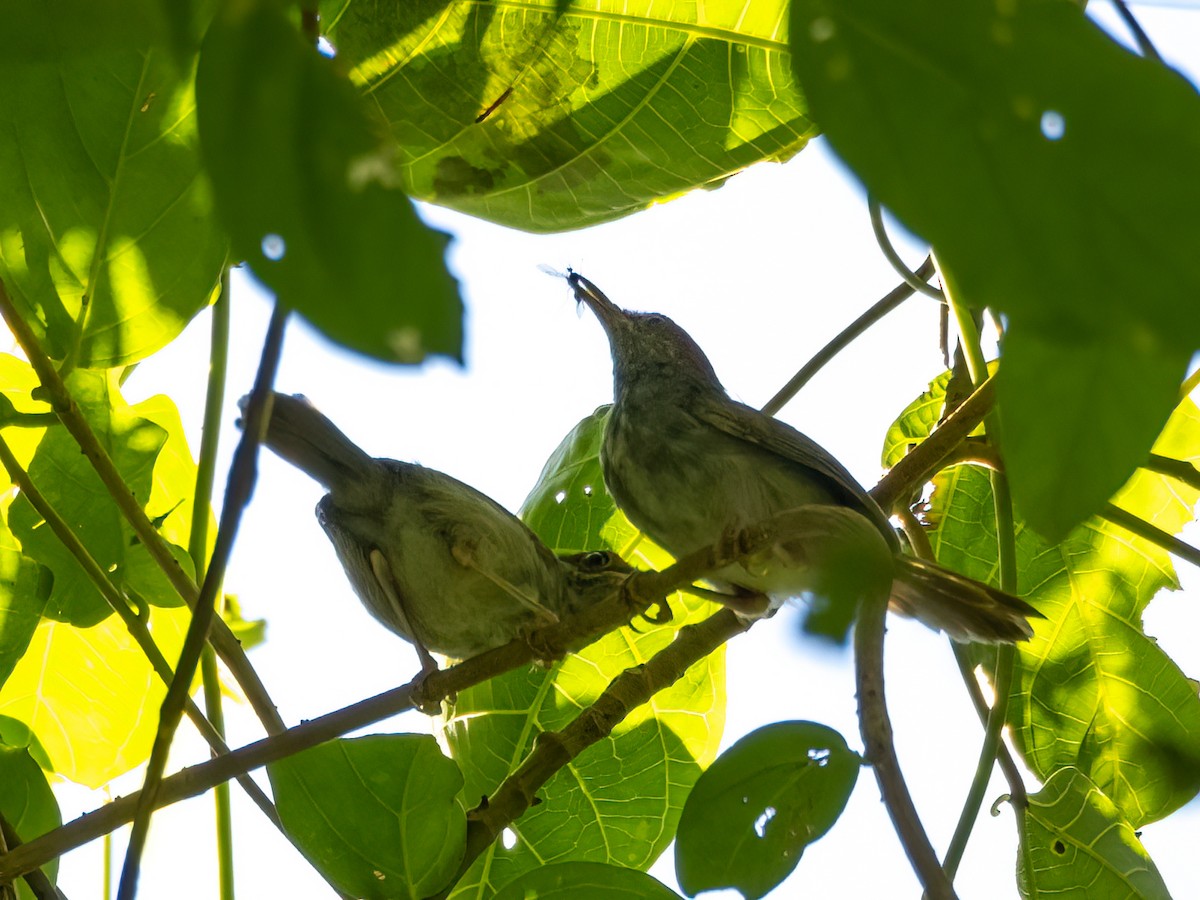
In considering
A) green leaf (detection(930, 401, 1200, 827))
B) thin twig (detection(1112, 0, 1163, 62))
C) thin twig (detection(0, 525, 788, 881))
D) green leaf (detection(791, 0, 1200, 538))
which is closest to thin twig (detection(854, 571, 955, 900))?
green leaf (detection(791, 0, 1200, 538))

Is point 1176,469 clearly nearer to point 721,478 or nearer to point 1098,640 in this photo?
point 1098,640

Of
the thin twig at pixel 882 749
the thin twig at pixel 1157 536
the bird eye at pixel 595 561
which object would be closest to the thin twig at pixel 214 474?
the bird eye at pixel 595 561

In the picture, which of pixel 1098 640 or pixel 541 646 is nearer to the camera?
pixel 541 646

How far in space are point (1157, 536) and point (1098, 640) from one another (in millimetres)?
974

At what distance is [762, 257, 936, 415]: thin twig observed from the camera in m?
3.08

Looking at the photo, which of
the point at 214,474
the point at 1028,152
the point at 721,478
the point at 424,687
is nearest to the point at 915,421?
the point at 721,478

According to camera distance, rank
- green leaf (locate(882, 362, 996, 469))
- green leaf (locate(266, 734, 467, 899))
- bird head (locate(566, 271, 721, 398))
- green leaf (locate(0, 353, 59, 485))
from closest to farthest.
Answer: green leaf (locate(266, 734, 467, 899))
green leaf (locate(0, 353, 59, 485))
green leaf (locate(882, 362, 996, 469))
bird head (locate(566, 271, 721, 398))

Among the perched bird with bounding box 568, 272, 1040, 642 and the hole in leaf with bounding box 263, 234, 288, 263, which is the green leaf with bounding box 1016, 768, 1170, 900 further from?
the hole in leaf with bounding box 263, 234, 288, 263

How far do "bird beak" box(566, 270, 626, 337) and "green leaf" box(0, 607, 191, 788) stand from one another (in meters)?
1.84

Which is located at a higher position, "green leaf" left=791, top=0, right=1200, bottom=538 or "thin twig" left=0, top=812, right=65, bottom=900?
"thin twig" left=0, top=812, right=65, bottom=900

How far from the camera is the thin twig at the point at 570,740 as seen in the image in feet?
7.79

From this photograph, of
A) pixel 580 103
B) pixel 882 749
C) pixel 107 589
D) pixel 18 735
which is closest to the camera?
pixel 882 749

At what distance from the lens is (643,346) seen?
13.3 ft

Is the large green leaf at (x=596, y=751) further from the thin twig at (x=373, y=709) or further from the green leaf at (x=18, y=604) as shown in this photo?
the green leaf at (x=18, y=604)
